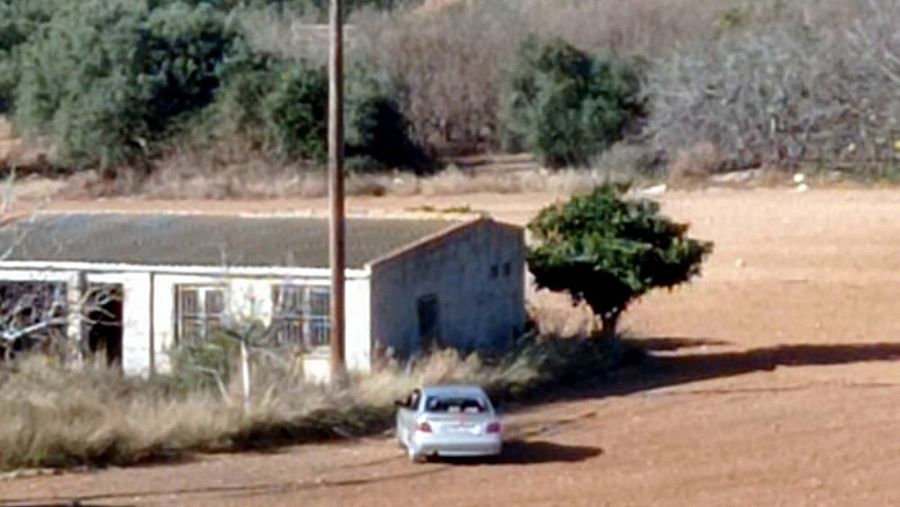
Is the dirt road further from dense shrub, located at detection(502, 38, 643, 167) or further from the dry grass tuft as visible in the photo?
dense shrub, located at detection(502, 38, 643, 167)

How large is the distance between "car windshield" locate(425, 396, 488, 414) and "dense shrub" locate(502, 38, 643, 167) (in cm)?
6223

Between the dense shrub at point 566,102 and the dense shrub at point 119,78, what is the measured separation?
11.7 m

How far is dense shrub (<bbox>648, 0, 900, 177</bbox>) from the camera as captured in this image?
8444 centimetres

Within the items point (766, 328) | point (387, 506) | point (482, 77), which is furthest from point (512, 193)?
point (387, 506)

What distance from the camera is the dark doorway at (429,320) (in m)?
38.0

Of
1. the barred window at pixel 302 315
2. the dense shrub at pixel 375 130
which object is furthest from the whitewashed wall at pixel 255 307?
the dense shrub at pixel 375 130

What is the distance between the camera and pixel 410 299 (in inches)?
1473

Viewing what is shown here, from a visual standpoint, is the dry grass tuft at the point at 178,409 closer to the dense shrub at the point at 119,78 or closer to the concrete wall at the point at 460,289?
the concrete wall at the point at 460,289

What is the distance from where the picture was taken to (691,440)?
3200cm

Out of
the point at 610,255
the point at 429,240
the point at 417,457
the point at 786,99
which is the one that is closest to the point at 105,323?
the point at 429,240

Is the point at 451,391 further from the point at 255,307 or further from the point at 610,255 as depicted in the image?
the point at 610,255

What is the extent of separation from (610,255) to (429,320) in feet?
13.9

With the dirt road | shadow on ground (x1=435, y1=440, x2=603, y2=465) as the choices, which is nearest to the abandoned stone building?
the dirt road

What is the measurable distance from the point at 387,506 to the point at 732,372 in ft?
50.3
